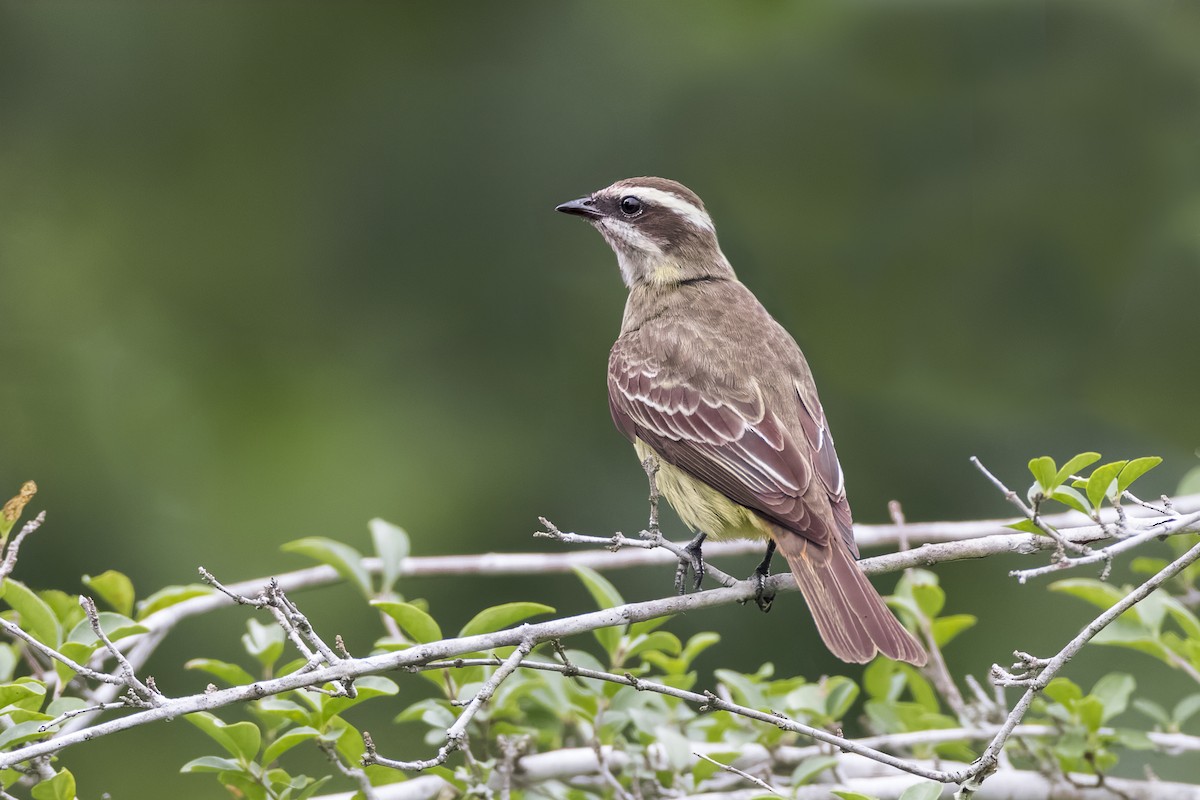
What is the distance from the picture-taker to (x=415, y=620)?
3.74m

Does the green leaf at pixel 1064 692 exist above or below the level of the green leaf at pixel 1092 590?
below

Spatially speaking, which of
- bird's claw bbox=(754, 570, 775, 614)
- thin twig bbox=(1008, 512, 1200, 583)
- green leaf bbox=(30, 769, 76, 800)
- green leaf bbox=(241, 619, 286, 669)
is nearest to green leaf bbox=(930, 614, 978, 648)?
bird's claw bbox=(754, 570, 775, 614)

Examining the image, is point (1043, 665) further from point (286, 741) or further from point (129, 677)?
point (129, 677)

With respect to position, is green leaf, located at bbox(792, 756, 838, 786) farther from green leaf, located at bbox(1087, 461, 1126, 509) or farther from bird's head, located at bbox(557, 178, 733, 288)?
bird's head, located at bbox(557, 178, 733, 288)

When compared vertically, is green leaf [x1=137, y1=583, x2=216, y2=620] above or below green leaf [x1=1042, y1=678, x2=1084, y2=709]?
above

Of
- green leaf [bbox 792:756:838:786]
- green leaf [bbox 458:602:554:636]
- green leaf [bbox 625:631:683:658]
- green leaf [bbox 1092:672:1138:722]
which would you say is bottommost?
green leaf [bbox 1092:672:1138:722]

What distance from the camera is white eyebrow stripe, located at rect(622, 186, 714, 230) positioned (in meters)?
5.80

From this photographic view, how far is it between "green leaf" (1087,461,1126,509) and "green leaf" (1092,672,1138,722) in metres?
0.94

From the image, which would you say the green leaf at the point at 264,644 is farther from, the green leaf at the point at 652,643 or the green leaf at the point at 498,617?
the green leaf at the point at 652,643

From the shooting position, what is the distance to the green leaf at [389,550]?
4523 millimetres

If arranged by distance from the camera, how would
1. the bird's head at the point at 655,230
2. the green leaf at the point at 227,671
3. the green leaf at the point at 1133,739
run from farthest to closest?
the bird's head at the point at 655,230 → the green leaf at the point at 1133,739 → the green leaf at the point at 227,671

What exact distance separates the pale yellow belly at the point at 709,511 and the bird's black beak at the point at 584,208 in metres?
1.44

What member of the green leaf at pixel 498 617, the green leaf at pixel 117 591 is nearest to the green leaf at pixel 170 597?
the green leaf at pixel 117 591

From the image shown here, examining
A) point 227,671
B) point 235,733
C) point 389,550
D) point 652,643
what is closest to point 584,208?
point 389,550
